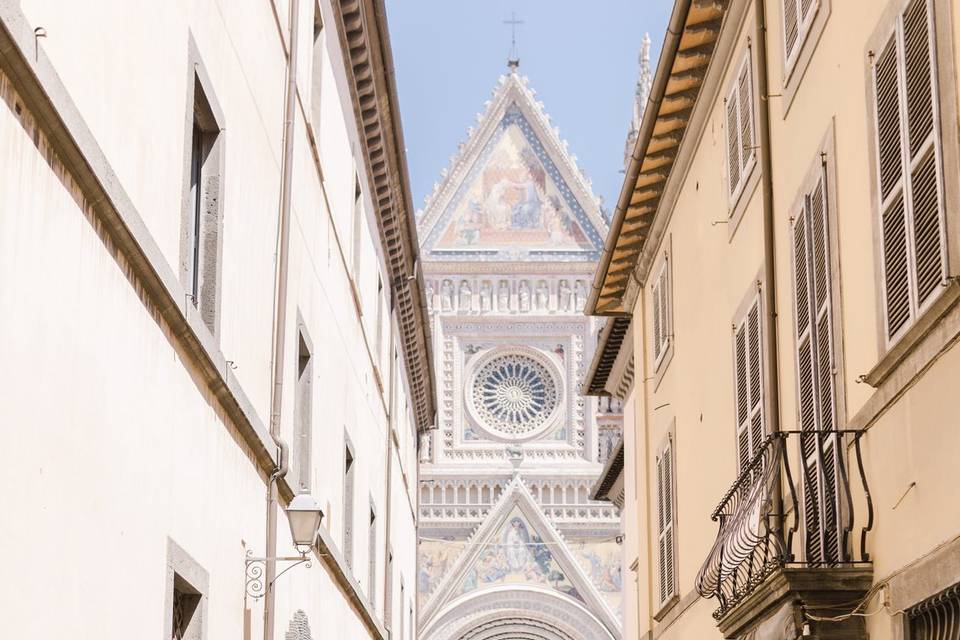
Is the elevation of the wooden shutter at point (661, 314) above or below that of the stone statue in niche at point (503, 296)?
below

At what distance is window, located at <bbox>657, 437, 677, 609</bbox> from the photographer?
17.6 meters

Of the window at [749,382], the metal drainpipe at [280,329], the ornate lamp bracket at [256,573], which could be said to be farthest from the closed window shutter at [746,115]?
the ornate lamp bracket at [256,573]

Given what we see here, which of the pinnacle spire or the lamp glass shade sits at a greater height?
the pinnacle spire

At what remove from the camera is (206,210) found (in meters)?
10.8

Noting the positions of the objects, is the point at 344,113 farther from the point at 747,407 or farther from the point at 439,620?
the point at 439,620

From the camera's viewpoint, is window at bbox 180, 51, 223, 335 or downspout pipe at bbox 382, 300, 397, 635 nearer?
window at bbox 180, 51, 223, 335

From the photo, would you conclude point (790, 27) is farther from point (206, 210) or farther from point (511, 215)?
point (511, 215)

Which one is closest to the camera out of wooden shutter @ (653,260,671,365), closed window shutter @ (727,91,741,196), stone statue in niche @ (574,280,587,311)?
closed window shutter @ (727,91,741,196)

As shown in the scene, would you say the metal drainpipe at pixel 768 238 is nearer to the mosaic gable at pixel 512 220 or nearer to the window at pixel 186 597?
the window at pixel 186 597

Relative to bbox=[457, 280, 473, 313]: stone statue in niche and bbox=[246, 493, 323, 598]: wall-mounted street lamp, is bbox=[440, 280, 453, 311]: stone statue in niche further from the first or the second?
bbox=[246, 493, 323, 598]: wall-mounted street lamp

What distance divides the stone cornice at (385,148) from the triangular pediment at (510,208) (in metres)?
30.8

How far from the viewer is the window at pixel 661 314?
18.3 meters

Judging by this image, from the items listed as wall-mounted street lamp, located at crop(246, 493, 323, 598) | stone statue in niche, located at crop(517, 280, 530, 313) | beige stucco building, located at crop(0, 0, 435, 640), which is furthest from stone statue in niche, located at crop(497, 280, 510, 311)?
wall-mounted street lamp, located at crop(246, 493, 323, 598)

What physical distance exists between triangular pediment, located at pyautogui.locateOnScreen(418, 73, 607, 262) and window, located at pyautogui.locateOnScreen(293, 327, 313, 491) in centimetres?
4705
